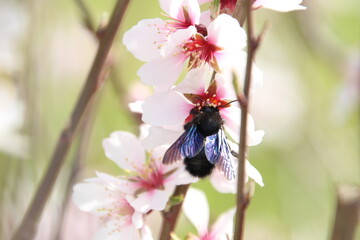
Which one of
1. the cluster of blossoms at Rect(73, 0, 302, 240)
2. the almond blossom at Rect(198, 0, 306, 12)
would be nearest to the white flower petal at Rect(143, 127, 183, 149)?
the cluster of blossoms at Rect(73, 0, 302, 240)

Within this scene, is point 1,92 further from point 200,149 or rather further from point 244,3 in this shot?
point 244,3

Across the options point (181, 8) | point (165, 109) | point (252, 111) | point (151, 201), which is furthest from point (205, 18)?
point (252, 111)

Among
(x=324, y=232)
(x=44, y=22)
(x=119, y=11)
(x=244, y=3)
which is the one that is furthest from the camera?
(x=324, y=232)

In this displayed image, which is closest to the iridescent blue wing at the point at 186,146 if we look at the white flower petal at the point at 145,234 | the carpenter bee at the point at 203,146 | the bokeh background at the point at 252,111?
the carpenter bee at the point at 203,146

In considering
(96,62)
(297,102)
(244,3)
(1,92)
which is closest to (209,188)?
(297,102)

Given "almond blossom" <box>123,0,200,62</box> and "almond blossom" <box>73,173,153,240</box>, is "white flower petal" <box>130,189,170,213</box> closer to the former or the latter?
"almond blossom" <box>73,173,153,240</box>

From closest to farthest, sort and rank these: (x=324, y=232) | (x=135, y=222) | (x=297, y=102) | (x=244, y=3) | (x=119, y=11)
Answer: (x=244, y=3) < (x=135, y=222) < (x=119, y=11) < (x=324, y=232) < (x=297, y=102)

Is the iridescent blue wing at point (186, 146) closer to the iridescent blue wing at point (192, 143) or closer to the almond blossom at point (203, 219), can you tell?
the iridescent blue wing at point (192, 143)

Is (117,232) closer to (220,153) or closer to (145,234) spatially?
(145,234)
